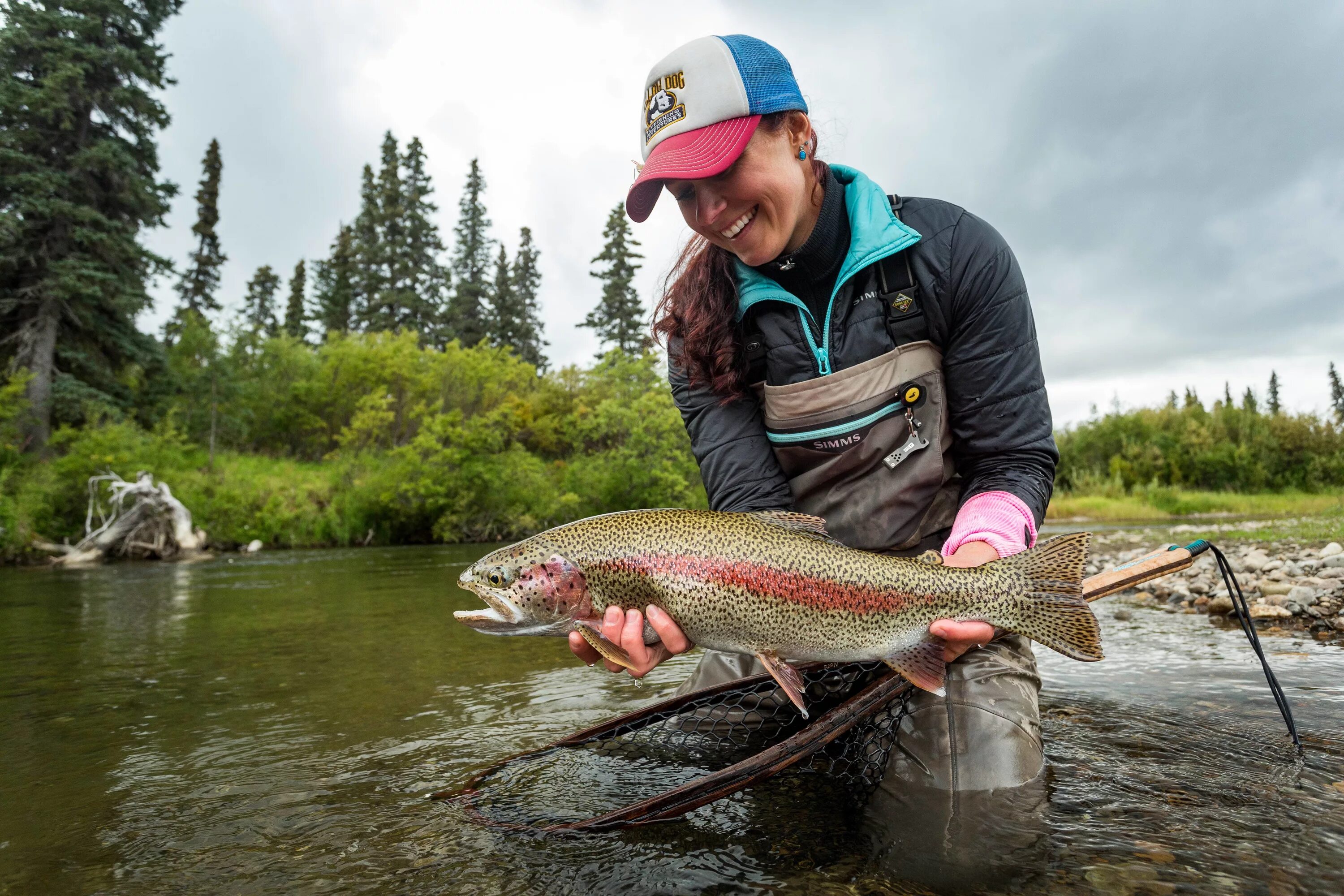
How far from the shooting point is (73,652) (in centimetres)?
669

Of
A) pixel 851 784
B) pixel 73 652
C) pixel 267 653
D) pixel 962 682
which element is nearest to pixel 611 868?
pixel 851 784

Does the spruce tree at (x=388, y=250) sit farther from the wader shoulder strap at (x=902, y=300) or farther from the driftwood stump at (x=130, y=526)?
the wader shoulder strap at (x=902, y=300)

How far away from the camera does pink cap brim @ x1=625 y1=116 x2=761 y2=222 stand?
9.04 ft

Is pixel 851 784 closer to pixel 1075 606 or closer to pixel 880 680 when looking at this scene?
pixel 880 680

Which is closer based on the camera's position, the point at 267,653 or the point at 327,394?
the point at 267,653

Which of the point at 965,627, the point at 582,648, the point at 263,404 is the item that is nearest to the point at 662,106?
the point at 582,648

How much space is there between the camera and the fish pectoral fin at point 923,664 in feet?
8.61

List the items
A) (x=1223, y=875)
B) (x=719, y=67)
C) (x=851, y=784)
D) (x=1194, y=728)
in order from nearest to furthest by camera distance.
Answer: (x=1223, y=875)
(x=719, y=67)
(x=851, y=784)
(x=1194, y=728)

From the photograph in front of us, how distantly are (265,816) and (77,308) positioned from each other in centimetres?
2838

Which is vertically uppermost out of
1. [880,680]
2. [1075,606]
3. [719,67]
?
[719,67]

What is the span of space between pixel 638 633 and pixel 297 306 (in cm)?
5768

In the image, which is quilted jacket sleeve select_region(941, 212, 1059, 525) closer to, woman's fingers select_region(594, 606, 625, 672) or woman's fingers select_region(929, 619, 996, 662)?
woman's fingers select_region(929, 619, 996, 662)

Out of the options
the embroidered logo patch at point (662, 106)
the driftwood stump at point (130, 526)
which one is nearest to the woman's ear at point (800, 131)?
the embroidered logo patch at point (662, 106)

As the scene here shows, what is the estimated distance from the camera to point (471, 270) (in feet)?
177
